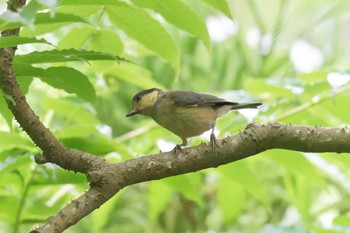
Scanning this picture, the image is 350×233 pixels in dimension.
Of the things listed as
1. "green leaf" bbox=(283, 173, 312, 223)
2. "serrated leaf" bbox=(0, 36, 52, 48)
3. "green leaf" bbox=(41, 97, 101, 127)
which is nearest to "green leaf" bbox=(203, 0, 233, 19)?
"serrated leaf" bbox=(0, 36, 52, 48)

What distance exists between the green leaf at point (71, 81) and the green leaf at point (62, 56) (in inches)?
1.3

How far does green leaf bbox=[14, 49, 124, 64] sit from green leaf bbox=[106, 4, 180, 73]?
262mm

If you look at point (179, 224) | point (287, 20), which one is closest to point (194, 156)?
point (179, 224)

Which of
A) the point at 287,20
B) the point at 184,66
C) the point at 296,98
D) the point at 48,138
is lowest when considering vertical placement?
the point at 48,138

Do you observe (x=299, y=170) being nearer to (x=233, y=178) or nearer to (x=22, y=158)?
(x=233, y=178)

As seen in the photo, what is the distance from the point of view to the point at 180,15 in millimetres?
1000

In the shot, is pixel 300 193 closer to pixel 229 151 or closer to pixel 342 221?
pixel 342 221

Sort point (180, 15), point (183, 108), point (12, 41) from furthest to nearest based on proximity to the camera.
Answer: point (183, 108) < point (180, 15) < point (12, 41)

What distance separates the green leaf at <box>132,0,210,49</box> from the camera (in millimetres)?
975

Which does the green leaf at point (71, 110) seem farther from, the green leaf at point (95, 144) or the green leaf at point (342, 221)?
the green leaf at point (342, 221)

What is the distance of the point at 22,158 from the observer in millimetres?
1076

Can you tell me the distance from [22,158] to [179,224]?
866 mm

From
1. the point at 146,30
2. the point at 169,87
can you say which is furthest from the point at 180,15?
the point at 169,87

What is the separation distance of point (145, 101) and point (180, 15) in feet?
1.62
